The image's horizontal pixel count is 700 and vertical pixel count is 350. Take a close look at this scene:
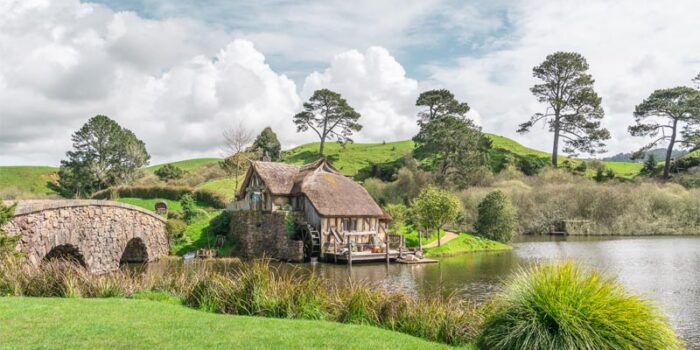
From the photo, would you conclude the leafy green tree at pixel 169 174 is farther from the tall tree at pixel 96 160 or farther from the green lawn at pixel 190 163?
the green lawn at pixel 190 163

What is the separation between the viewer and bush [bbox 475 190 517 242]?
138 feet

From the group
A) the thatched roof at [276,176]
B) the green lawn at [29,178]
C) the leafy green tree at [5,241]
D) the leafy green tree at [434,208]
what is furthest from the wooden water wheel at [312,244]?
the green lawn at [29,178]

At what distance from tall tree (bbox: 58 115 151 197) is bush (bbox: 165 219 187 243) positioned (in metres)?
32.3

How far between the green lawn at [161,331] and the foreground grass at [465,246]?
25.3 meters

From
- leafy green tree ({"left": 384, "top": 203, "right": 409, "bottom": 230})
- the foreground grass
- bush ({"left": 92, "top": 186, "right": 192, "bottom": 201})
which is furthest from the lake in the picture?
bush ({"left": 92, "top": 186, "right": 192, "bottom": 201})

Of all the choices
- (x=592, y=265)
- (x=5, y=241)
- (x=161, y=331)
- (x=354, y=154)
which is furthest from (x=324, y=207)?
(x=354, y=154)

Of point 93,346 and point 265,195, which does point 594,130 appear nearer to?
point 265,195

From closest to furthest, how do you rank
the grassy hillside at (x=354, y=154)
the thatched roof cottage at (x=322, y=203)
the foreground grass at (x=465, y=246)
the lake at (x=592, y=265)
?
the lake at (x=592, y=265)
the thatched roof cottage at (x=322, y=203)
the foreground grass at (x=465, y=246)
the grassy hillside at (x=354, y=154)

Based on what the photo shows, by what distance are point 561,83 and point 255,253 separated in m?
48.1

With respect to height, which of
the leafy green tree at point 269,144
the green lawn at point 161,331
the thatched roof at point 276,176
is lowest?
the green lawn at point 161,331

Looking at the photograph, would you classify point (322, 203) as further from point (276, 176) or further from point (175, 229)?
point (175, 229)

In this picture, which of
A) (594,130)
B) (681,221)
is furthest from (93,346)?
(594,130)

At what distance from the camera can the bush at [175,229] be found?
34875 mm

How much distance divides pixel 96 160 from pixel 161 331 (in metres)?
60.0
